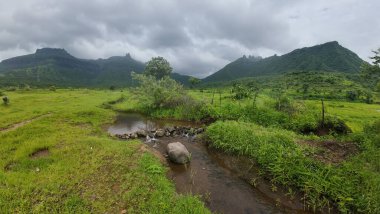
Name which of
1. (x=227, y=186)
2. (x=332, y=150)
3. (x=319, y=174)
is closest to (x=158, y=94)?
(x=227, y=186)

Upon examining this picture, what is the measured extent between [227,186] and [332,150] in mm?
7687

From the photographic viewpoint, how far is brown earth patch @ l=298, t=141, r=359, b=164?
12.4 meters

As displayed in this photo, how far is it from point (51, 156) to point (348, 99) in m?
67.6

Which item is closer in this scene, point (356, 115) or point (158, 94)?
point (356, 115)

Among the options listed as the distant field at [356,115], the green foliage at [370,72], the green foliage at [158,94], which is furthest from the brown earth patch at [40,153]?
the distant field at [356,115]

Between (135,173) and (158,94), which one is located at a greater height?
(158,94)

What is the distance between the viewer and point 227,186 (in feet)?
40.0

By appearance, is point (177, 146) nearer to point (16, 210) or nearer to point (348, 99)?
point (16, 210)

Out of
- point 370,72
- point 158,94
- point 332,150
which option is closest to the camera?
point 332,150

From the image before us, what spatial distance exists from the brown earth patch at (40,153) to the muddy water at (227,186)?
8.14m

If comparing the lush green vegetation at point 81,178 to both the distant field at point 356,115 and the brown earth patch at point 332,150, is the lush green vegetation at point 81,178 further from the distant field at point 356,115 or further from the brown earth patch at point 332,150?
the distant field at point 356,115

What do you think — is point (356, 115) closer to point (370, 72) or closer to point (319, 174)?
point (370, 72)

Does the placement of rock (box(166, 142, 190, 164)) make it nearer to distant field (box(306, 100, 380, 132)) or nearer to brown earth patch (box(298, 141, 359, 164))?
brown earth patch (box(298, 141, 359, 164))

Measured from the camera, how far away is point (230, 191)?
11656 mm
